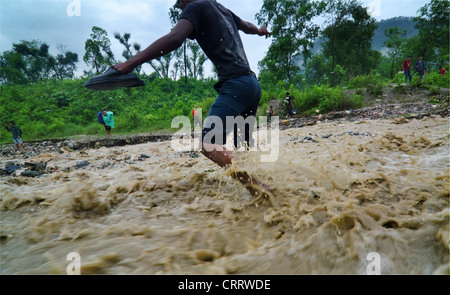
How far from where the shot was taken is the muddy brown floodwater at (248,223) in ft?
3.04

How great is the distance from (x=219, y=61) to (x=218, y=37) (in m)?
0.17

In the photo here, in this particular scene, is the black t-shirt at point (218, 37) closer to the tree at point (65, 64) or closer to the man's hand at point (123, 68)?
the man's hand at point (123, 68)

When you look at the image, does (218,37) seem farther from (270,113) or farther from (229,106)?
(270,113)

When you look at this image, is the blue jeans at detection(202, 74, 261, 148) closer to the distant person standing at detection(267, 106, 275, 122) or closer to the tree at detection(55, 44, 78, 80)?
the distant person standing at detection(267, 106, 275, 122)

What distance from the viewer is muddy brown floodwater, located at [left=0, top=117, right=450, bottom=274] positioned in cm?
93

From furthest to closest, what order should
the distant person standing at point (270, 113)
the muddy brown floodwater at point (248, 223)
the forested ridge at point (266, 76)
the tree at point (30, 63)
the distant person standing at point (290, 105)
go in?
1. the tree at point (30, 63)
2. the forested ridge at point (266, 76)
3. the distant person standing at point (270, 113)
4. the distant person standing at point (290, 105)
5. the muddy brown floodwater at point (248, 223)

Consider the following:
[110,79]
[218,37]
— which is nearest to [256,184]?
[218,37]

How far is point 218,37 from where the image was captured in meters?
1.58

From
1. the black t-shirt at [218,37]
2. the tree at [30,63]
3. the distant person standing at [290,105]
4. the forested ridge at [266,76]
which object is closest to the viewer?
the black t-shirt at [218,37]

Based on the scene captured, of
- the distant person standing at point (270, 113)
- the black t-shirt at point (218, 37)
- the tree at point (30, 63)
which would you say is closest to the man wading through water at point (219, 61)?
the black t-shirt at point (218, 37)
